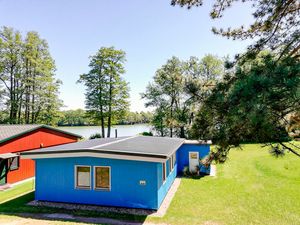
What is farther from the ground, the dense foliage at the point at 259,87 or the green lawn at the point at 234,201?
the dense foliage at the point at 259,87

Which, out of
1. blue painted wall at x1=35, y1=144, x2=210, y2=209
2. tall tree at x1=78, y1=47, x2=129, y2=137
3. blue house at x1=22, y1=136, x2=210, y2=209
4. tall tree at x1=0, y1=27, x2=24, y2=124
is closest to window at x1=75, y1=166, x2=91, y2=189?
blue house at x1=22, y1=136, x2=210, y2=209

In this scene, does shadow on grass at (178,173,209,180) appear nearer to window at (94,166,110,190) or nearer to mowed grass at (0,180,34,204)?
window at (94,166,110,190)

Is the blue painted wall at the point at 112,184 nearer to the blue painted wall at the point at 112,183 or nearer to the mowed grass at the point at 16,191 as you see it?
the blue painted wall at the point at 112,183

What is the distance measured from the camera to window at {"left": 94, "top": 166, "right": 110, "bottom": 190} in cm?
898

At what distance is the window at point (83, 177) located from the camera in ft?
30.1

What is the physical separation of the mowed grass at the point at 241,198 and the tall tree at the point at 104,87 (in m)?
14.7

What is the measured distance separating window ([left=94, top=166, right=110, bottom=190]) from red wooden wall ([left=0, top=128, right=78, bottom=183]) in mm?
7101

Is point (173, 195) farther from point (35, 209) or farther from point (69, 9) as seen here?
point (69, 9)

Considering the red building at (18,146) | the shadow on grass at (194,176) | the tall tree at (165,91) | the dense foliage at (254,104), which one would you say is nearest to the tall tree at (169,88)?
the tall tree at (165,91)

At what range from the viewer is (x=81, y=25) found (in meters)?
14.0

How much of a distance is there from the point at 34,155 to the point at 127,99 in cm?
1763

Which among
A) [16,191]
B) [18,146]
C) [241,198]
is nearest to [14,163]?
[18,146]

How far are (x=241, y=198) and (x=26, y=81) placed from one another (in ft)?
75.6

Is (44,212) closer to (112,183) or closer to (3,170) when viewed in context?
(112,183)
